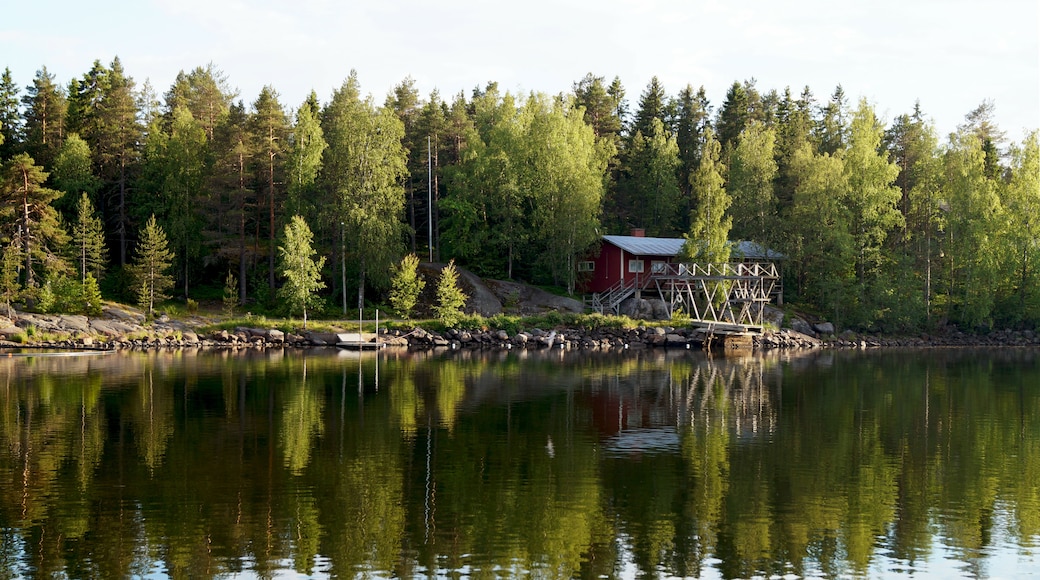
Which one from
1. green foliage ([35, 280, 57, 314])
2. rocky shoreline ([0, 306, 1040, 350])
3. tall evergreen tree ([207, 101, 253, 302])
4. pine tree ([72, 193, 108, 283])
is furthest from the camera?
tall evergreen tree ([207, 101, 253, 302])

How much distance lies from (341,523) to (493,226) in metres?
54.5

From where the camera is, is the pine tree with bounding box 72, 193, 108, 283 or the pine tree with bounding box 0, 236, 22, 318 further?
the pine tree with bounding box 72, 193, 108, 283

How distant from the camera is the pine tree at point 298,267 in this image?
5797 centimetres

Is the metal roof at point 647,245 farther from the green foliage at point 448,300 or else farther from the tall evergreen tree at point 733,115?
the tall evergreen tree at point 733,115

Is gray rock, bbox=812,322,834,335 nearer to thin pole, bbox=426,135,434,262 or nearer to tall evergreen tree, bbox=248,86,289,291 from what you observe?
thin pole, bbox=426,135,434,262

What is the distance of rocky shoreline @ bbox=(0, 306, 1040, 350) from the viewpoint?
5247 cm

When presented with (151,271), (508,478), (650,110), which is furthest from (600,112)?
(508,478)

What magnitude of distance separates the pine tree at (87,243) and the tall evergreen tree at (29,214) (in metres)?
1.49

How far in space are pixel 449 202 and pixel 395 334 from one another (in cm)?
1410

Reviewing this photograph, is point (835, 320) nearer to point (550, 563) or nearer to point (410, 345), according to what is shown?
point (410, 345)

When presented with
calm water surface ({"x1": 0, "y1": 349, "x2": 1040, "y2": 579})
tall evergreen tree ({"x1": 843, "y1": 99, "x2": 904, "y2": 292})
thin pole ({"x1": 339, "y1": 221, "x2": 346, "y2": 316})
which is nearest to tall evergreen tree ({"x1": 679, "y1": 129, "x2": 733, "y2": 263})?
tall evergreen tree ({"x1": 843, "y1": 99, "x2": 904, "y2": 292})

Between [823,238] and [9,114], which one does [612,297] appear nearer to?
[823,238]

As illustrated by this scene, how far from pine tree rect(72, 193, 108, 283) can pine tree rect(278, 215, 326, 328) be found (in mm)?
12000

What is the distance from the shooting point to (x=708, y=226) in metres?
65.8
